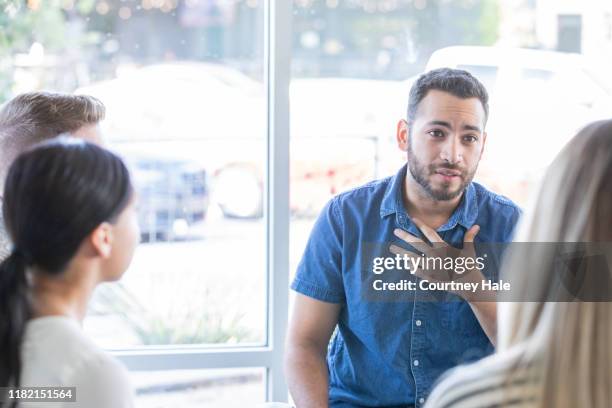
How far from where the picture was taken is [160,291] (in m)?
2.74

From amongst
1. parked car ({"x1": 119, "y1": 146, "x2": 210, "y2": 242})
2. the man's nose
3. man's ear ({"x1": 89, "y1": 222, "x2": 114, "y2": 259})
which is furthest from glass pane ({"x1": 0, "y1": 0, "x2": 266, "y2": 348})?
man's ear ({"x1": 89, "y1": 222, "x2": 114, "y2": 259})

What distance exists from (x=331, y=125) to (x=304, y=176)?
20 centimetres

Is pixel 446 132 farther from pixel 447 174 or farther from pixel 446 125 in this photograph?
pixel 447 174

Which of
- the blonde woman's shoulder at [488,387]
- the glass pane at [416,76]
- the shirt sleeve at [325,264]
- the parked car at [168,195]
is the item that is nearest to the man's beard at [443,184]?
the shirt sleeve at [325,264]

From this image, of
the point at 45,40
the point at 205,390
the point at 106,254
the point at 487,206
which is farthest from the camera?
the point at 205,390

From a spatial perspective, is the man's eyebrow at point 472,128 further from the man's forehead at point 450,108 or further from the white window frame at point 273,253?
the white window frame at point 273,253

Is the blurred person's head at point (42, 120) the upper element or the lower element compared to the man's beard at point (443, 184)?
upper

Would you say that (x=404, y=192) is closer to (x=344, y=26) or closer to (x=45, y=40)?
(x=344, y=26)

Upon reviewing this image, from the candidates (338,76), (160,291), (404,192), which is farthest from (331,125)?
(160,291)

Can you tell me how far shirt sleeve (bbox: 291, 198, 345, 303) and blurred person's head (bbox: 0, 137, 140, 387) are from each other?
0.85 metres

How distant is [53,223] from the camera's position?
142cm

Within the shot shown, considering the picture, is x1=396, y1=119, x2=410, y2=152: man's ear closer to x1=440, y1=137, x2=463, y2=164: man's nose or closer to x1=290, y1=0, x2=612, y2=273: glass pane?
x1=440, y1=137, x2=463, y2=164: man's nose

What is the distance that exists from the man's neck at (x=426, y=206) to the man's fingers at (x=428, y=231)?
0.05 ft

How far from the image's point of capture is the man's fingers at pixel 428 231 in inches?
86.4
